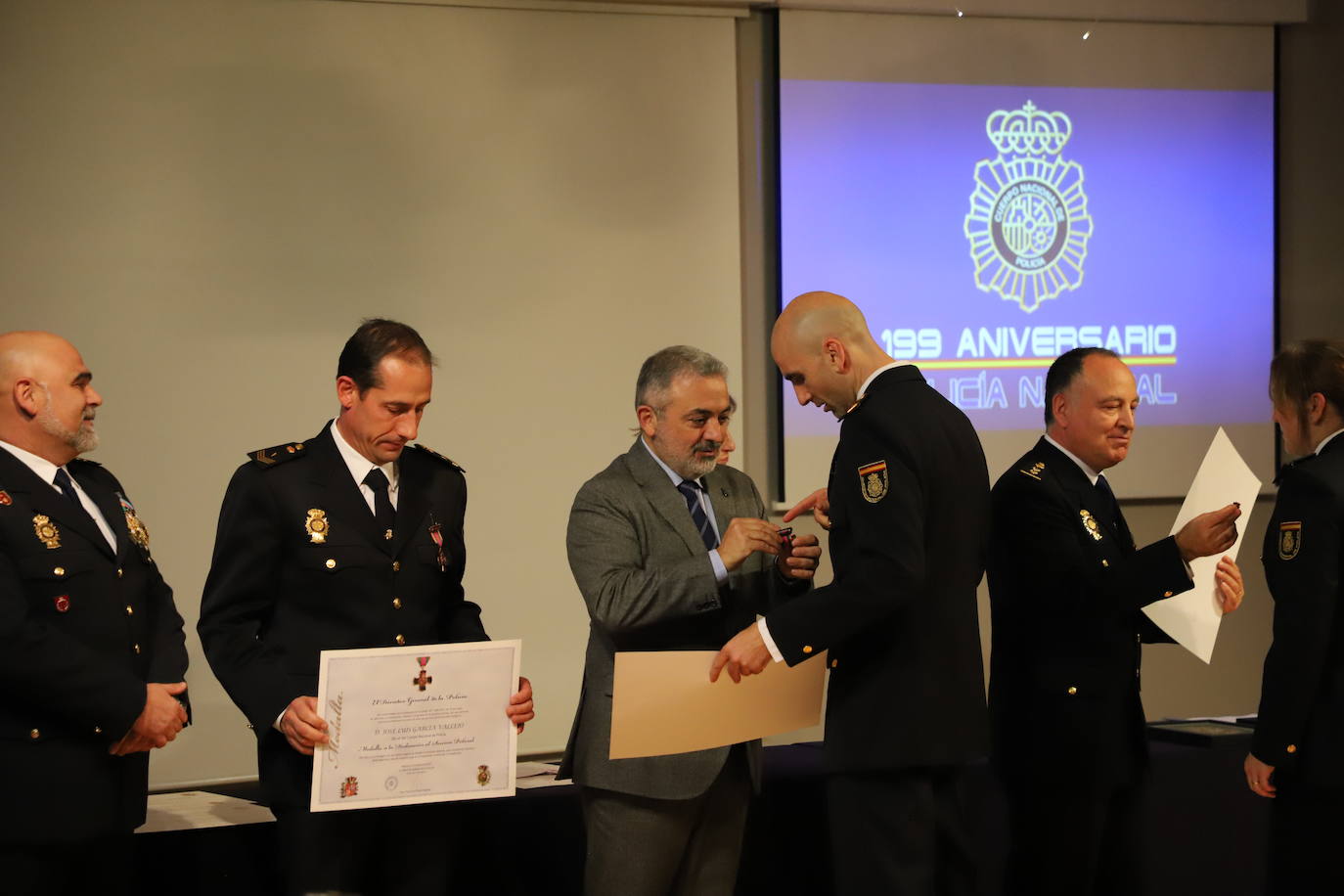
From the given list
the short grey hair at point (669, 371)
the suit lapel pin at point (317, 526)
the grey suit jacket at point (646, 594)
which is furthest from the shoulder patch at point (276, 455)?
the short grey hair at point (669, 371)

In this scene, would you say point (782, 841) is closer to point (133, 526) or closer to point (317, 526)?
point (317, 526)

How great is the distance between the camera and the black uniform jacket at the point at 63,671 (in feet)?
7.18

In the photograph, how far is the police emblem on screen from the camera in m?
5.18

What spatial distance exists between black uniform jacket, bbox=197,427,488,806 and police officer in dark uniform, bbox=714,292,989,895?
2.19 ft

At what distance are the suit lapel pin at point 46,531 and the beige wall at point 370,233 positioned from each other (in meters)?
2.22

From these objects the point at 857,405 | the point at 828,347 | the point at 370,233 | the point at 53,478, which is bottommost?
the point at 53,478

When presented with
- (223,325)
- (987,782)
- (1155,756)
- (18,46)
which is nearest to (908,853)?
(987,782)

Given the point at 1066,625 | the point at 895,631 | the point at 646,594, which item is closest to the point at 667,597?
the point at 646,594

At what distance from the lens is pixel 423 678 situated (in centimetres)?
230

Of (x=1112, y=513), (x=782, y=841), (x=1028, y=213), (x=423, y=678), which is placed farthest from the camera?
(x=1028, y=213)

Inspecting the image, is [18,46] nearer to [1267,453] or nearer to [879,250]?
[879,250]

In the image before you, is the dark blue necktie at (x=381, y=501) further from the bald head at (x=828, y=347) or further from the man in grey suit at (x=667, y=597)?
the bald head at (x=828, y=347)

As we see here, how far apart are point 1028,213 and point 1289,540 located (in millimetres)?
2833

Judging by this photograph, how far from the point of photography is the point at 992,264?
5168 millimetres
